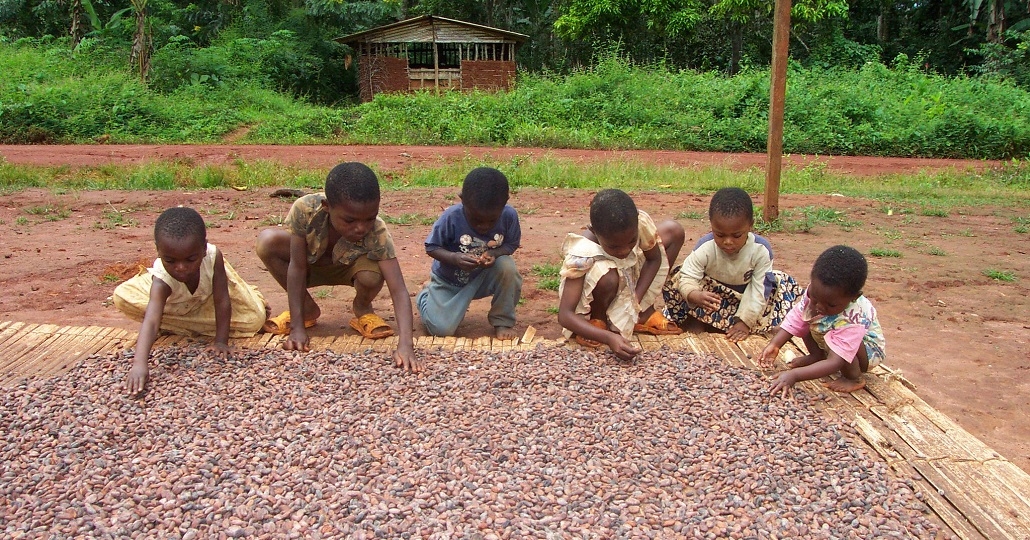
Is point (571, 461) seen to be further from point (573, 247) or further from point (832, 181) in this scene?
point (832, 181)

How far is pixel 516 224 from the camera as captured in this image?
4.00 meters

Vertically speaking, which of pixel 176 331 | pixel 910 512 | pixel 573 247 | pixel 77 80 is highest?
pixel 77 80

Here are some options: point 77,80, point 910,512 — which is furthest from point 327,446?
point 77,80

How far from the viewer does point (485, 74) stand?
2008 cm

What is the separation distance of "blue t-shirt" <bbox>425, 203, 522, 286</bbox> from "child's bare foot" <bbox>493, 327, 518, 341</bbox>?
301 millimetres

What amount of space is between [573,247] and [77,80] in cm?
1583

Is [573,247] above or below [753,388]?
above

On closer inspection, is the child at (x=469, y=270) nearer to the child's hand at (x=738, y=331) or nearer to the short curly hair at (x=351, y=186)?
the short curly hair at (x=351, y=186)

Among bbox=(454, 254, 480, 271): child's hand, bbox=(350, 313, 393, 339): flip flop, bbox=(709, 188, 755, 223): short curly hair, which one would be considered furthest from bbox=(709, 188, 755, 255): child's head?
bbox=(350, 313, 393, 339): flip flop

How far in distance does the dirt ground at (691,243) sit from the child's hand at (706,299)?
0.88m

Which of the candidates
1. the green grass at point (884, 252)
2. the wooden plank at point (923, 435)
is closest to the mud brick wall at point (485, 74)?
the green grass at point (884, 252)

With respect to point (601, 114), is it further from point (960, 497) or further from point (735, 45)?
point (960, 497)

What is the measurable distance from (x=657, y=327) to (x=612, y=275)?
1.82ft

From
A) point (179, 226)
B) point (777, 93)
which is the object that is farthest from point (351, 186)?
point (777, 93)
